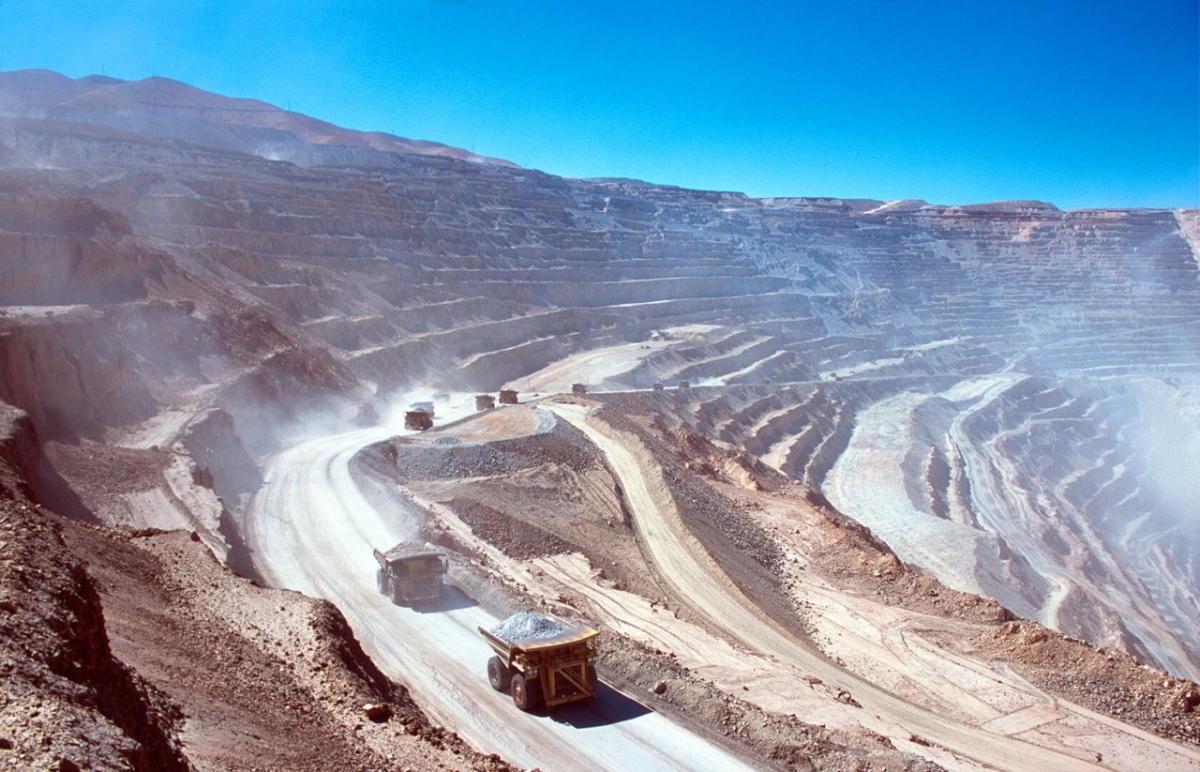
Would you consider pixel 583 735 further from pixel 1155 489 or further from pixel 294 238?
pixel 1155 489

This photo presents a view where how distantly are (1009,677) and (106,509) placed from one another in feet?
66.7

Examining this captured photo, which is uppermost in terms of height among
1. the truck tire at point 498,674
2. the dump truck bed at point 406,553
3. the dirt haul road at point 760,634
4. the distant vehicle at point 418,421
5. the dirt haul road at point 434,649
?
the dump truck bed at point 406,553

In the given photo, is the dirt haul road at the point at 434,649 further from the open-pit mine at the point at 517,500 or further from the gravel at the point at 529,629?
the gravel at the point at 529,629

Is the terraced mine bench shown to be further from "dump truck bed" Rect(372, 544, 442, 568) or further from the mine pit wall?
the mine pit wall

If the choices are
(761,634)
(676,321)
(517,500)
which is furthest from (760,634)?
(676,321)

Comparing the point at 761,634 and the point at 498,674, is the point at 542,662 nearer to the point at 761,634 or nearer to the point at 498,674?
the point at 498,674

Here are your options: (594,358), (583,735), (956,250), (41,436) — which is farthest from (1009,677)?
(956,250)

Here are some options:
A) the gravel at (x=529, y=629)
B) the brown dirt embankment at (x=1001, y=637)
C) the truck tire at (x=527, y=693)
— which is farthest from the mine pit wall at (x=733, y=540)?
the truck tire at (x=527, y=693)

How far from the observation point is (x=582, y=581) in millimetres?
22891

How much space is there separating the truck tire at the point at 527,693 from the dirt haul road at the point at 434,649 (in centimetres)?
18

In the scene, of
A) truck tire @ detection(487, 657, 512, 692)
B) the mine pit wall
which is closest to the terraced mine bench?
truck tire @ detection(487, 657, 512, 692)

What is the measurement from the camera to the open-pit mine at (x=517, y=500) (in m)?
12.9

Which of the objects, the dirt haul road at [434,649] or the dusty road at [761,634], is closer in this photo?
the dirt haul road at [434,649]

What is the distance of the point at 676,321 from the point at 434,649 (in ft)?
237
